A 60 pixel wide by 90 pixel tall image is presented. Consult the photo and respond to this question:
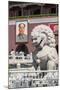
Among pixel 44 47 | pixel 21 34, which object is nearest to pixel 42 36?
pixel 44 47

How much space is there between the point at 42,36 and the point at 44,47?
0.36 feet

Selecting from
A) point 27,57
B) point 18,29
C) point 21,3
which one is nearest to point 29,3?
point 21,3

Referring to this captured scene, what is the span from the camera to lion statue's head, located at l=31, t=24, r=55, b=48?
9.92ft

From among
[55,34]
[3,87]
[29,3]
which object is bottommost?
[3,87]

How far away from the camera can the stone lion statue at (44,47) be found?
3018mm

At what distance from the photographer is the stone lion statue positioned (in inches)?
119

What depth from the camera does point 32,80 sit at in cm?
298

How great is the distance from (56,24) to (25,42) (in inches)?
14.1

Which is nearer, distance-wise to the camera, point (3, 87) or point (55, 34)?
point (3, 87)

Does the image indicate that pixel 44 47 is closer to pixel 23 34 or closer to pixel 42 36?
pixel 42 36

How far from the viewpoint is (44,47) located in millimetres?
3041

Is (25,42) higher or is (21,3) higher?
(21,3)

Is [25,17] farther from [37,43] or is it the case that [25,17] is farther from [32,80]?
[32,80]

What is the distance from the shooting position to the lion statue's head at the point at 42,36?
3.02 m
